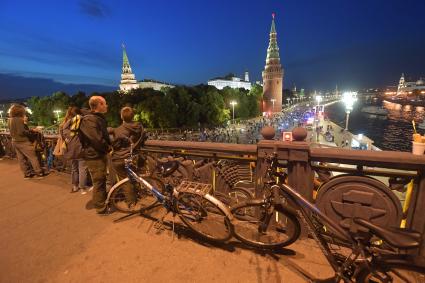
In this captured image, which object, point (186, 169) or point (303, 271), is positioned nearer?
point (303, 271)

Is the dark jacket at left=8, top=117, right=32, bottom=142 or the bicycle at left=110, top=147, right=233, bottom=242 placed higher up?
the dark jacket at left=8, top=117, right=32, bottom=142

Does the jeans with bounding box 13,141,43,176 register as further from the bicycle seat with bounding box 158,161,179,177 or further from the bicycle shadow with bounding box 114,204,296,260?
the bicycle seat with bounding box 158,161,179,177

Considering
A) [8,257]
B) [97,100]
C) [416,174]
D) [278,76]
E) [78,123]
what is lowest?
[8,257]

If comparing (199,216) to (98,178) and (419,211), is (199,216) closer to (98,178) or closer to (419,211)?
(98,178)

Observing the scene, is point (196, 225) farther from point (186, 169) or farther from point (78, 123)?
point (78, 123)

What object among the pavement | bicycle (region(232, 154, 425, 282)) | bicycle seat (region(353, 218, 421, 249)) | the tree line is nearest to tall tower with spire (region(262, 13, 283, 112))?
the tree line

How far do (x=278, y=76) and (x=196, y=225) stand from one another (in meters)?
97.6

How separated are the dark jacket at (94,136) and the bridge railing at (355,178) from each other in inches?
94.6

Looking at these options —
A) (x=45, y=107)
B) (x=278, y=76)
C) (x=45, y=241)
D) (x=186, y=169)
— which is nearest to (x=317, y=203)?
(x=186, y=169)

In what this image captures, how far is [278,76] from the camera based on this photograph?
92.8m

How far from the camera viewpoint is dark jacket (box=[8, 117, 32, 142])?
647 centimetres

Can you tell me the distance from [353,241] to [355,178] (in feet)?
3.41

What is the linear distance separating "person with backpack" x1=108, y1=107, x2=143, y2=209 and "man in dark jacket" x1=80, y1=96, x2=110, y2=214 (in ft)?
0.74

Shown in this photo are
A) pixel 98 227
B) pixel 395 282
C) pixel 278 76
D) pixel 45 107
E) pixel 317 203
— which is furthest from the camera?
pixel 278 76
